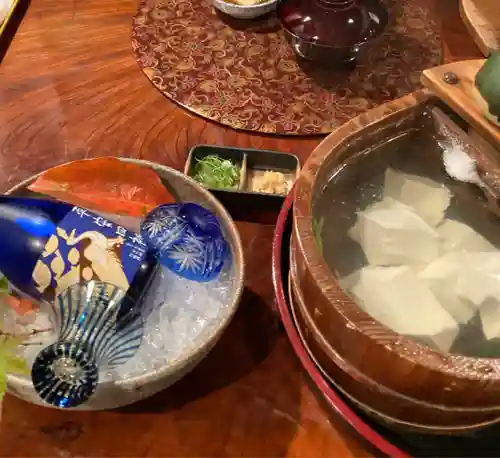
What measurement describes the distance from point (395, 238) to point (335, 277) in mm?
132

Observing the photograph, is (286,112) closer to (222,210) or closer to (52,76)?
(222,210)

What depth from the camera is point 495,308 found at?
2.31 ft

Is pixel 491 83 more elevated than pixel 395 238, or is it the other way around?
pixel 491 83

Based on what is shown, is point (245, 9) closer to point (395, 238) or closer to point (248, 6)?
point (248, 6)

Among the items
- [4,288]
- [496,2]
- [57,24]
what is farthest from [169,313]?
[496,2]

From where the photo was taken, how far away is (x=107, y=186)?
881 millimetres

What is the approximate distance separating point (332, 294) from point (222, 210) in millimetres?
247

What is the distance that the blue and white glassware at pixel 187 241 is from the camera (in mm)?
790

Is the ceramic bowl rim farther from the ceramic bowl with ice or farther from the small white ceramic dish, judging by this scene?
the ceramic bowl with ice

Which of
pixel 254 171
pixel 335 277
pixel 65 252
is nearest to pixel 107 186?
pixel 65 252

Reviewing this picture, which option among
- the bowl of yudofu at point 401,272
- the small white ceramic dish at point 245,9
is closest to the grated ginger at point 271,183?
the bowl of yudofu at point 401,272

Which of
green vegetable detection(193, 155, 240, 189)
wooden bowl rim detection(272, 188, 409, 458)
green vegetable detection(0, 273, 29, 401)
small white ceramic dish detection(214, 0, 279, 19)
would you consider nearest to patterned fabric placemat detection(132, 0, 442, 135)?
small white ceramic dish detection(214, 0, 279, 19)

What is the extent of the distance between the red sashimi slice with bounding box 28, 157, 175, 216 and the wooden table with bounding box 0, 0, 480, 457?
16cm

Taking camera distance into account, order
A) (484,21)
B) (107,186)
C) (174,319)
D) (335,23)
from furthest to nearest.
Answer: (484,21), (335,23), (107,186), (174,319)
